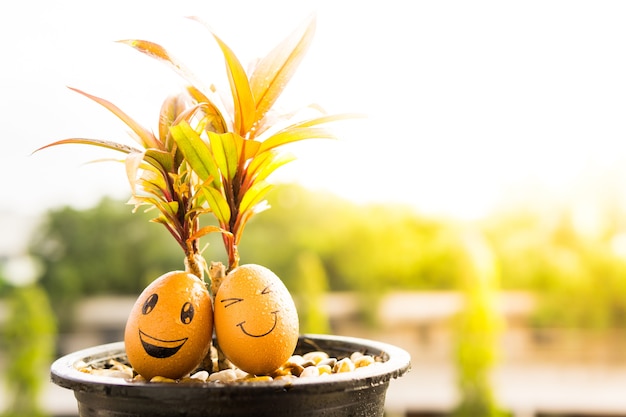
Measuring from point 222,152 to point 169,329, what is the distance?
0.23 m

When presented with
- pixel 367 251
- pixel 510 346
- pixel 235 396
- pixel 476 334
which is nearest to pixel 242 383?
pixel 235 396

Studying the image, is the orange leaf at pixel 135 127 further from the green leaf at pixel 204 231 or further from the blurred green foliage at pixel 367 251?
the blurred green foliage at pixel 367 251

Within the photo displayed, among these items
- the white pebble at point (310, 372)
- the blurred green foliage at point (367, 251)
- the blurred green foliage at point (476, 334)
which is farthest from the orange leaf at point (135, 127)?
the blurred green foliage at point (367, 251)

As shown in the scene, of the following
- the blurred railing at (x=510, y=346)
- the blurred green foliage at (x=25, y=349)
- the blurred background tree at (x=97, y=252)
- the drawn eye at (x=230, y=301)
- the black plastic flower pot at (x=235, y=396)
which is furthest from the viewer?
the blurred railing at (x=510, y=346)

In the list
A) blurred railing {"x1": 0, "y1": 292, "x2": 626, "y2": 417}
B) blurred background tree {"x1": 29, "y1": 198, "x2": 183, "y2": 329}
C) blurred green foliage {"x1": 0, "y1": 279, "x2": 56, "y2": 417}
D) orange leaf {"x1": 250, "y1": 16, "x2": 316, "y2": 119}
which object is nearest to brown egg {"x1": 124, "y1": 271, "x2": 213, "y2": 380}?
orange leaf {"x1": 250, "y1": 16, "x2": 316, "y2": 119}

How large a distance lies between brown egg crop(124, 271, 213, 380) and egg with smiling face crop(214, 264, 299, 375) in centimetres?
3

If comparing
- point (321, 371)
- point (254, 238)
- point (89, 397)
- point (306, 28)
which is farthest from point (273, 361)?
point (254, 238)

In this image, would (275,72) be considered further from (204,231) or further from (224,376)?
(224,376)

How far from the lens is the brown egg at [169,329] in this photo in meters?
0.76

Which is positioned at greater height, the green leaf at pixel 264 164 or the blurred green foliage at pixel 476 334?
the green leaf at pixel 264 164

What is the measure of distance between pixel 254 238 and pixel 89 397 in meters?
7.32

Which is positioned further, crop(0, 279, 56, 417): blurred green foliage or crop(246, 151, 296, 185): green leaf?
crop(0, 279, 56, 417): blurred green foliage

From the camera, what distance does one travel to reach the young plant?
805 mm

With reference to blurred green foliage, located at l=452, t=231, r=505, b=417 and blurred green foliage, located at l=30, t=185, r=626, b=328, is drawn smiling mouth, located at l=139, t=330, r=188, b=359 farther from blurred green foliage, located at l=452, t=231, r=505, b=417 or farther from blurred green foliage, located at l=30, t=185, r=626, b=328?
blurred green foliage, located at l=30, t=185, r=626, b=328
